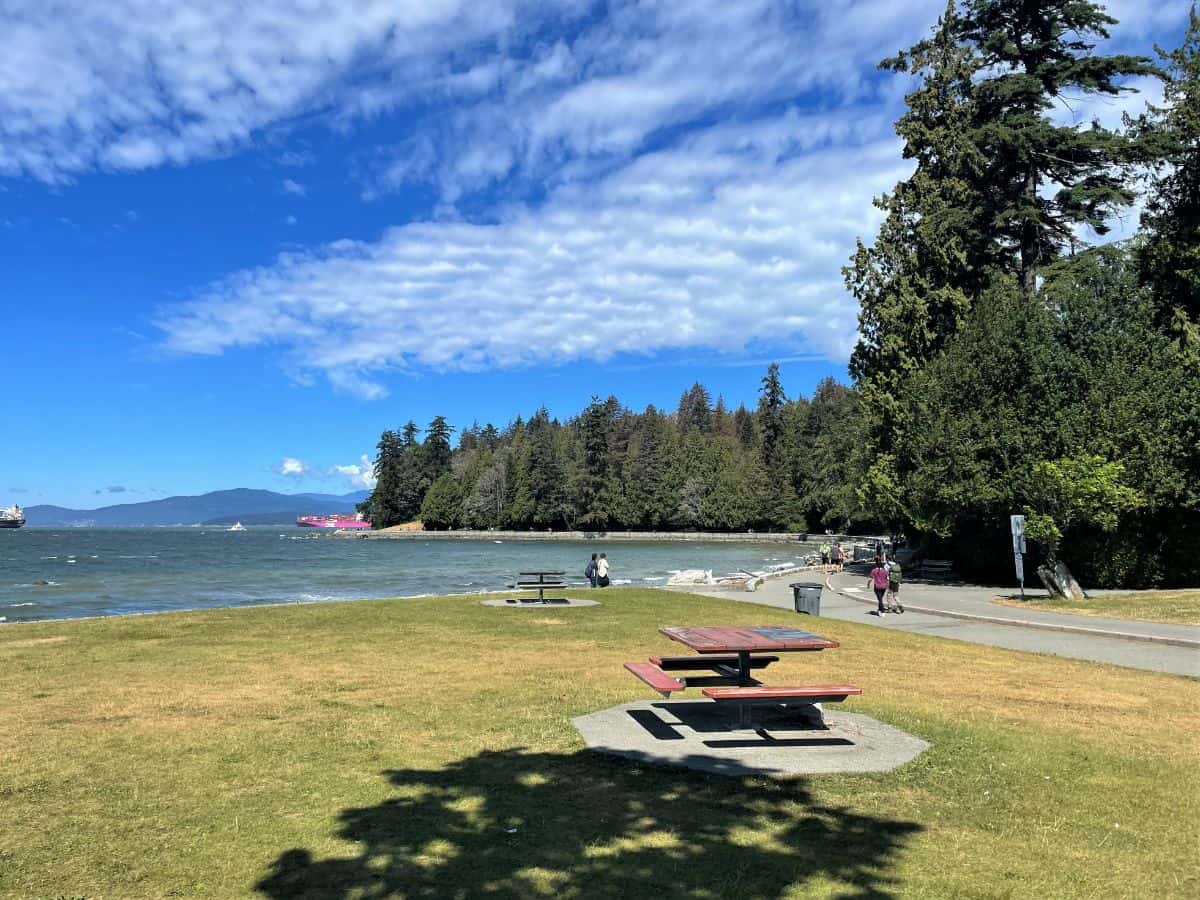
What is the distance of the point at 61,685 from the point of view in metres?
10.2

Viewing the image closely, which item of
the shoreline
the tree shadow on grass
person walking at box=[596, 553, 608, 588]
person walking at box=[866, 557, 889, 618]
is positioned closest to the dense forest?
person walking at box=[866, 557, 889, 618]

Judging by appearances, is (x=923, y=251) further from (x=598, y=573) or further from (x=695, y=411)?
(x=695, y=411)

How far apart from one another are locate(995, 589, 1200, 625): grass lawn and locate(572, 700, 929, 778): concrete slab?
1432 cm

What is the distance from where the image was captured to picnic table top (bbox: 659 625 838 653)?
783 centimetres

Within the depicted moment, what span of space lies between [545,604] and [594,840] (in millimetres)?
15637

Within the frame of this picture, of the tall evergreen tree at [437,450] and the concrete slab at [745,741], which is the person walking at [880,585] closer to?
the concrete slab at [745,741]

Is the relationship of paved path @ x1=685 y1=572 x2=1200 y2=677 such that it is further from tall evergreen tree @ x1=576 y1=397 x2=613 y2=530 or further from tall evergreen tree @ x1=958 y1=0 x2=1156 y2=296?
tall evergreen tree @ x1=576 y1=397 x2=613 y2=530

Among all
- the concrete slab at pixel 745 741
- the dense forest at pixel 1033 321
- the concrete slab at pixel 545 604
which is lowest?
the concrete slab at pixel 745 741

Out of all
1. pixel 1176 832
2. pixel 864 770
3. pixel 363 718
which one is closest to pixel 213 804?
pixel 363 718

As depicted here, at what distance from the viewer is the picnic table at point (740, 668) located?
7520mm

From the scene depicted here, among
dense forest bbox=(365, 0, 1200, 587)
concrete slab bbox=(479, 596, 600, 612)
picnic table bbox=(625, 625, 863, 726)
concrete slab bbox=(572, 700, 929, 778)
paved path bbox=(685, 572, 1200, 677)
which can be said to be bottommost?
paved path bbox=(685, 572, 1200, 677)

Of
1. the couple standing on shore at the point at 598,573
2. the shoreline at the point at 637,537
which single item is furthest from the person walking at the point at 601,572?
the shoreline at the point at 637,537

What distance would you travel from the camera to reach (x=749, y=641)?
8031mm

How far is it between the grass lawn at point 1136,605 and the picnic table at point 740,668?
14486 mm
